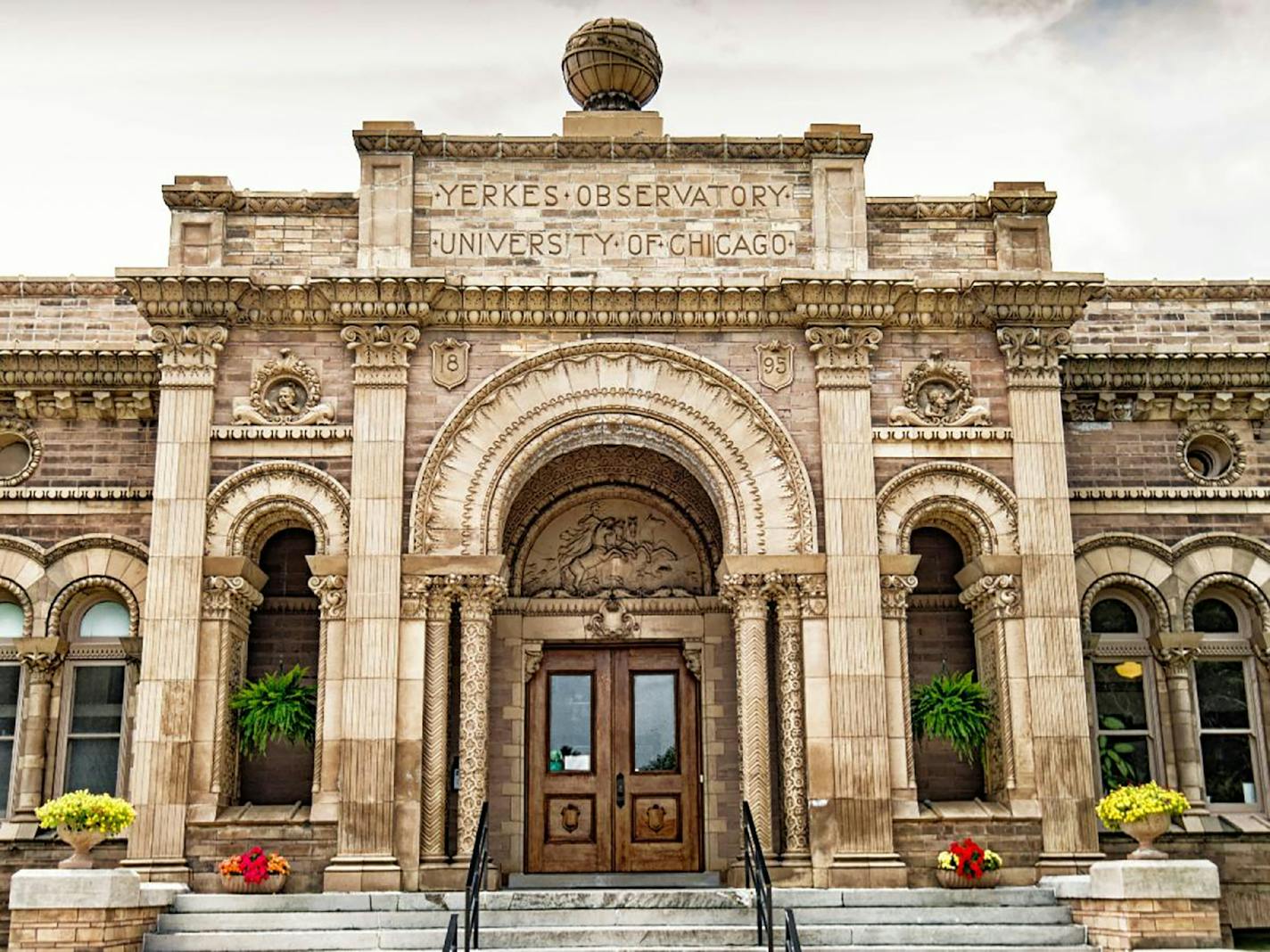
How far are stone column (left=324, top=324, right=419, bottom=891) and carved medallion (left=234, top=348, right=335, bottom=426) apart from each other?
19.2 inches

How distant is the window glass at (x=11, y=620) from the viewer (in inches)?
736

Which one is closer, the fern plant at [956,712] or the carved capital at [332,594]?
the carved capital at [332,594]

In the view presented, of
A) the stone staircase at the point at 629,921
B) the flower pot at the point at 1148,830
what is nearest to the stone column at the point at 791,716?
the stone staircase at the point at 629,921

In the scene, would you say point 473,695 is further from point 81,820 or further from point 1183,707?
point 1183,707

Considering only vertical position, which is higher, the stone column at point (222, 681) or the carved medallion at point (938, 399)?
the carved medallion at point (938, 399)

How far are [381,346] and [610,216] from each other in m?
3.15

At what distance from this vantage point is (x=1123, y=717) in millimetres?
18672

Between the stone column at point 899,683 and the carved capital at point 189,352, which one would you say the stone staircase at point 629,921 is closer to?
the stone column at point 899,683

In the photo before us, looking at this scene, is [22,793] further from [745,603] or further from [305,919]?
[745,603]

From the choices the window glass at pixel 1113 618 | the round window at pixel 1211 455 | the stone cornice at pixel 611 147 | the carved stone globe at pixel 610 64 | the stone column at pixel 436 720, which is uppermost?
the carved stone globe at pixel 610 64

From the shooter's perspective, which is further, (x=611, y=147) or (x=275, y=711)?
(x=611, y=147)

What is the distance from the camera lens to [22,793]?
17.8m

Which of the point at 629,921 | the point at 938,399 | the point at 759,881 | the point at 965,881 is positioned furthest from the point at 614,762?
the point at 938,399

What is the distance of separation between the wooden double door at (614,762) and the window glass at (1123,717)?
5.05 m
